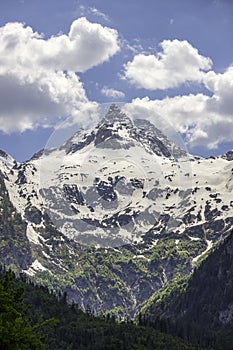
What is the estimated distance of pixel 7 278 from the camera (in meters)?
55.2

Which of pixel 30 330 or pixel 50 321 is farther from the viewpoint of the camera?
pixel 50 321

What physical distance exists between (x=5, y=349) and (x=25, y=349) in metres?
2.27

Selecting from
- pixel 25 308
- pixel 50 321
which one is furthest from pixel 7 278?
pixel 50 321

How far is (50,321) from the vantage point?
49.8 meters

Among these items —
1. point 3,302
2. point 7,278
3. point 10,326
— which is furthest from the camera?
point 7,278

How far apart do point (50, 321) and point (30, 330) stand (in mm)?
3561

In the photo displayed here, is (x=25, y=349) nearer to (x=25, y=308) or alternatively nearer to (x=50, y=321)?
(x=50, y=321)

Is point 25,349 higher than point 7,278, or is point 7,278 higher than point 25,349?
point 7,278

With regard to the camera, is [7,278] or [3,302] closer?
[3,302]

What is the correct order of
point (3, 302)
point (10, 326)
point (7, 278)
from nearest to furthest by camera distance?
1. point (10, 326)
2. point (3, 302)
3. point (7, 278)

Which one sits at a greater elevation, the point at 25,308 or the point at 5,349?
the point at 25,308

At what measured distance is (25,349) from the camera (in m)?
47.9

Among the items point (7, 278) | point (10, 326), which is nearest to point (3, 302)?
point (10, 326)

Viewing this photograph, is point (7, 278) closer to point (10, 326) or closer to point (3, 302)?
point (3, 302)
